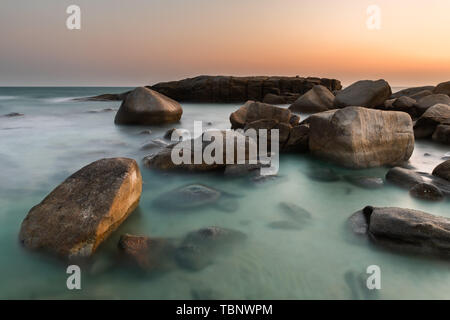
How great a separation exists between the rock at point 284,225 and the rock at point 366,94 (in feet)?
34.7

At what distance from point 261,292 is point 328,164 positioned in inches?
148

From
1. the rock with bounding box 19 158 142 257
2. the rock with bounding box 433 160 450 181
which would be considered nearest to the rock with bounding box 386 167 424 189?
the rock with bounding box 433 160 450 181

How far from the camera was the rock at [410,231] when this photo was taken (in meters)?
2.66

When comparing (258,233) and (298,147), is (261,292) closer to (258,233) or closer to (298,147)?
(258,233)

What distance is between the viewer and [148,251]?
2.72m

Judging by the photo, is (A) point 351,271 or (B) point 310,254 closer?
(A) point 351,271

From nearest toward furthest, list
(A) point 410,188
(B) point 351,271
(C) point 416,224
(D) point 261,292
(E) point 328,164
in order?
(D) point 261,292
(B) point 351,271
(C) point 416,224
(A) point 410,188
(E) point 328,164

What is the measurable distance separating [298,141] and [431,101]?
794cm

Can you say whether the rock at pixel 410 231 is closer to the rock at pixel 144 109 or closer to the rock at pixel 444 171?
the rock at pixel 444 171

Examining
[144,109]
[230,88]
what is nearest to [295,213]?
[144,109]

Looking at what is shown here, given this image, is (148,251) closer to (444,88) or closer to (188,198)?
(188,198)
